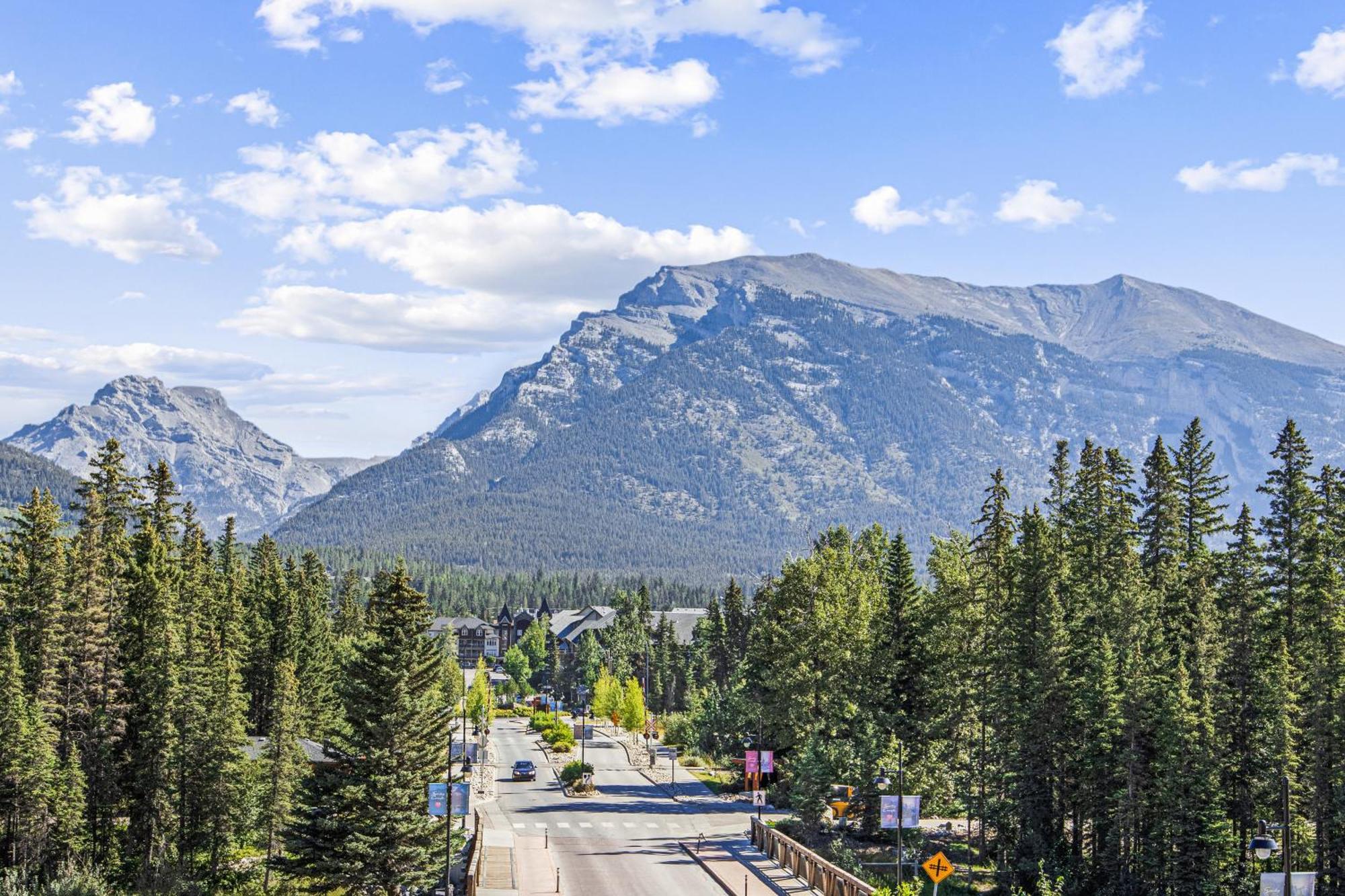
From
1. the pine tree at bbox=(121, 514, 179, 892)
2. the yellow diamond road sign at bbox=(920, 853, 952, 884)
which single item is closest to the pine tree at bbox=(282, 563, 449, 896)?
the pine tree at bbox=(121, 514, 179, 892)

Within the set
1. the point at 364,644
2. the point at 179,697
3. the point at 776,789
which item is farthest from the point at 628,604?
the point at 364,644

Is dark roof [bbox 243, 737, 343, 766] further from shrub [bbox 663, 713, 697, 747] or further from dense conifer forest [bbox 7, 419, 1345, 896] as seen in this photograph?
shrub [bbox 663, 713, 697, 747]

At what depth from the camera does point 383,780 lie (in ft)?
170

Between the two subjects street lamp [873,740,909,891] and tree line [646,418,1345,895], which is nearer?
tree line [646,418,1345,895]

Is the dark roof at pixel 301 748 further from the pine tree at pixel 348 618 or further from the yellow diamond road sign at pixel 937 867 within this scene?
the yellow diamond road sign at pixel 937 867

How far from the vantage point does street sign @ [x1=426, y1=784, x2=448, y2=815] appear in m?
50.2

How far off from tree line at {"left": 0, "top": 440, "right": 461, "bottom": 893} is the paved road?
26.0 feet

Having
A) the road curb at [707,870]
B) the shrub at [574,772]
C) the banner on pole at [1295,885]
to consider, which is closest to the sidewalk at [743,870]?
the road curb at [707,870]

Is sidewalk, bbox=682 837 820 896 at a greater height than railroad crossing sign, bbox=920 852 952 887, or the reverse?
railroad crossing sign, bbox=920 852 952 887

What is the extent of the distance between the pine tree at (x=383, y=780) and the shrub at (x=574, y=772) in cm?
3349

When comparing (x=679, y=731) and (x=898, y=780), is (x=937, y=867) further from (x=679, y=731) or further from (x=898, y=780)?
(x=679, y=731)

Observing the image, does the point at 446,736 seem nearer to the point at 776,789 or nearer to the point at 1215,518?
the point at 776,789

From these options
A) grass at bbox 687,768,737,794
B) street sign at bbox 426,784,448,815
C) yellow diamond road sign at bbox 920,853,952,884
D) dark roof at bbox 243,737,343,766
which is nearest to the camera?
yellow diamond road sign at bbox 920,853,952,884

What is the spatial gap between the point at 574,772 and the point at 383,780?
3789cm
